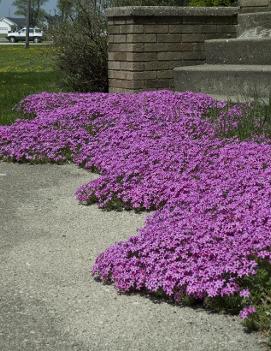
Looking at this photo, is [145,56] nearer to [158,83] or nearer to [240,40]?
[158,83]

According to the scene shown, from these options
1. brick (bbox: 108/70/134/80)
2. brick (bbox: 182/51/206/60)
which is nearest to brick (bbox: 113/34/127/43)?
brick (bbox: 108/70/134/80)

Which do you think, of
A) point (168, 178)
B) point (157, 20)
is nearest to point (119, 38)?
point (157, 20)

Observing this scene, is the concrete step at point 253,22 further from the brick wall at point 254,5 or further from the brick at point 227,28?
the brick wall at point 254,5

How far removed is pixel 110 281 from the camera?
4.20 metres

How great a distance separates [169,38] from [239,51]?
3.89 feet

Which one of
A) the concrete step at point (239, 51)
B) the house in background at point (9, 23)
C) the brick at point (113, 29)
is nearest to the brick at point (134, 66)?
the brick at point (113, 29)

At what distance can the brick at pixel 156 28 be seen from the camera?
35.5ft

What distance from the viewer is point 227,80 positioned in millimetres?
9852

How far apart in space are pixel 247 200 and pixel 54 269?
138cm

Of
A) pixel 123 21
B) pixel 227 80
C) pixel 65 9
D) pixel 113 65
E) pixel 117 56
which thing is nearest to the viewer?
pixel 227 80

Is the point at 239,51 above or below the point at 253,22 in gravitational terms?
below

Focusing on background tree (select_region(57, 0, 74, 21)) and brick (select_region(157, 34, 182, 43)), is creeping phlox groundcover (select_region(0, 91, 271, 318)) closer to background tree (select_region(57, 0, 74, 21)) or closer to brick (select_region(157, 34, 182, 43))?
brick (select_region(157, 34, 182, 43))

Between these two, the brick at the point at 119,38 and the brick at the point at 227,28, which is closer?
the brick at the point at 119,38

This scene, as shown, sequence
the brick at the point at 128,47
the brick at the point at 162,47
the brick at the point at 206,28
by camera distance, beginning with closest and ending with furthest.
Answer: the brick at the point at 128,47
the brick at the point at 162,47
the brick at the point at 206,28
